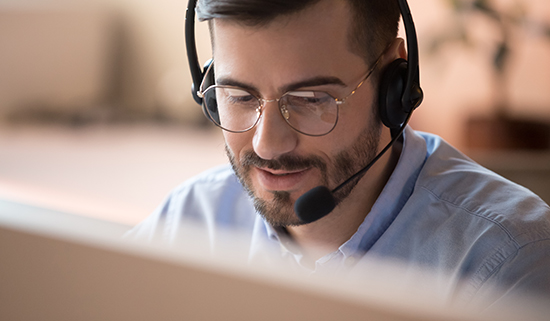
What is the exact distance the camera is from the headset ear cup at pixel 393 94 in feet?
3.04

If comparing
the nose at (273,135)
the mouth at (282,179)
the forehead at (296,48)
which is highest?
the forehead at (296,48)

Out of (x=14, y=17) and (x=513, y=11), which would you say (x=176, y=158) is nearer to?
(x=14, y=17)

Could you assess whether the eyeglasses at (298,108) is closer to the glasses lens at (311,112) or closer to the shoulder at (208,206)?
the glasses lens at (311,112)

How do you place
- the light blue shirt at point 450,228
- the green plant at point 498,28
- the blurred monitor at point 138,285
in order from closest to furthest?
the blurred monitor at point 138,285 → the light blue shirt at point 450,228 → the green plant at point 498,28

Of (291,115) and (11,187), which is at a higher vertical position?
(11,187)

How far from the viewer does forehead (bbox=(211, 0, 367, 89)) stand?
88 cm

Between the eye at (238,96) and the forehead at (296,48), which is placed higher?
the forehead at (296,48)

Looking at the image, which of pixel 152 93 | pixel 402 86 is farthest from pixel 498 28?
pixel 152 93

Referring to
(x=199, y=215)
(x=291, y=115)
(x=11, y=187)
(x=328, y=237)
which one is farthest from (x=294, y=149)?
(x=11, y=187)

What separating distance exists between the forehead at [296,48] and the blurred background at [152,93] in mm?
1401

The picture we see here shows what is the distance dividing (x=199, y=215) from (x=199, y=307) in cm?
103

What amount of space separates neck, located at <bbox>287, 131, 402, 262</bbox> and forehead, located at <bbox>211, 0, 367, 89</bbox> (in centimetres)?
22

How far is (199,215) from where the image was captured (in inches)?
47.6

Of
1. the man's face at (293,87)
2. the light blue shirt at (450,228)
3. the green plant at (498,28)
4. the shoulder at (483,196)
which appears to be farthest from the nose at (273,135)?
the green plant at (498,28)
